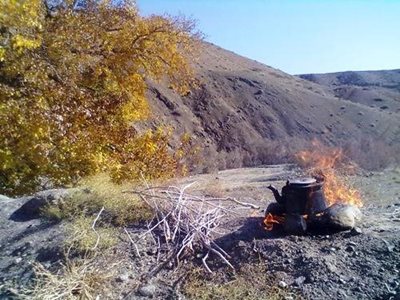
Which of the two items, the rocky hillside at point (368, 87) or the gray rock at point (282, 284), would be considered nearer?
the gray rock at point (282, 284)

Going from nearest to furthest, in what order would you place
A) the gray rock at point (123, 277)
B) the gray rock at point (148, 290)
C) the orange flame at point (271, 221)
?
the gray rock at point (148, 290), the gray rock at point (123, 277), the orange flame at point (271, 221)

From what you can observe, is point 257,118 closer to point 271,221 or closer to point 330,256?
point 271,221

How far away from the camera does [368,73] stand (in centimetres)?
7788

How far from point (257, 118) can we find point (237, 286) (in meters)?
39.7

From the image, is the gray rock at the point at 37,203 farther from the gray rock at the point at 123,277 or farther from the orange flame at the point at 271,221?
the orange flame at the point at 271,221

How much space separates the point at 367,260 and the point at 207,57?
55.0 m

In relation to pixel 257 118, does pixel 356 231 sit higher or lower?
higher

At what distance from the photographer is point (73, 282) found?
4.50 metres

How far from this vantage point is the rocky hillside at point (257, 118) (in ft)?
120

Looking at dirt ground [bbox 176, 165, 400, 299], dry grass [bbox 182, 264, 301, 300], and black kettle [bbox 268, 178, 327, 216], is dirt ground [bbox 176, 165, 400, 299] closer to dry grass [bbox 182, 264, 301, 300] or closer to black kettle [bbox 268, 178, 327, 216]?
dry grass [bbox 182, 264, 301, 300]

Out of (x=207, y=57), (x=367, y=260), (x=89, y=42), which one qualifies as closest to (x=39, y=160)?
(x=89, y=42)

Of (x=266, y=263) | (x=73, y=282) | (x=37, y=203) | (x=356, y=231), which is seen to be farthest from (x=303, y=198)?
(x=37, y=203)

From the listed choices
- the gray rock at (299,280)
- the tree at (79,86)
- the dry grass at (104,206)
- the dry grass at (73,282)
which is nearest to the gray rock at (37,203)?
the dry grass at (104,206)

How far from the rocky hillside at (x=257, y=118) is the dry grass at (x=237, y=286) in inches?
1044
